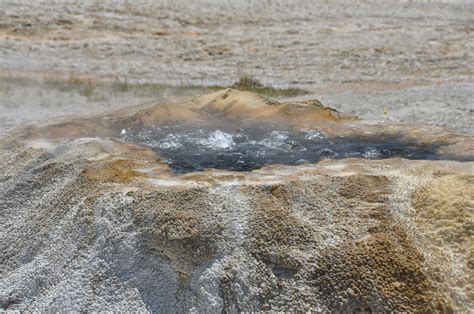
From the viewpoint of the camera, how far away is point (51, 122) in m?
3.54

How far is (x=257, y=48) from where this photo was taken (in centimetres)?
992

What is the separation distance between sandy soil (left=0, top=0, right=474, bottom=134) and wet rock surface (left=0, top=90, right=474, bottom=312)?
408 cm

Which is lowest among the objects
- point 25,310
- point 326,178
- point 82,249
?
point 25,310

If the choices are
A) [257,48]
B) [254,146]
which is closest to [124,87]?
[257,48]

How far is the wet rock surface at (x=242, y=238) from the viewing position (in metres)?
2.12

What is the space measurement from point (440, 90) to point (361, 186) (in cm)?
555

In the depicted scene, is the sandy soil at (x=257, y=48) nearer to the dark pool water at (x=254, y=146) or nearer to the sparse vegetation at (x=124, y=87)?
the sparse vegetation at (x=124, y=87)

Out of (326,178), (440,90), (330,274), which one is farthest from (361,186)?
(440,90)

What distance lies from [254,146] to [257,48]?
6.77m

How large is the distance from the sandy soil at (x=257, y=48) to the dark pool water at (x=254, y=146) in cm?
325

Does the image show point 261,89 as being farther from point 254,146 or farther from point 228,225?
point 228,225

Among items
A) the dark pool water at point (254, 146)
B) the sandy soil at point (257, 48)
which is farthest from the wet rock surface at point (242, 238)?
the sandy soil at point (257, 48)

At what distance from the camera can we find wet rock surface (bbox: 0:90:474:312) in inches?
83.4

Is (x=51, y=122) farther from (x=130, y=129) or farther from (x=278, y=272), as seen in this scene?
(x=278, y=272)
